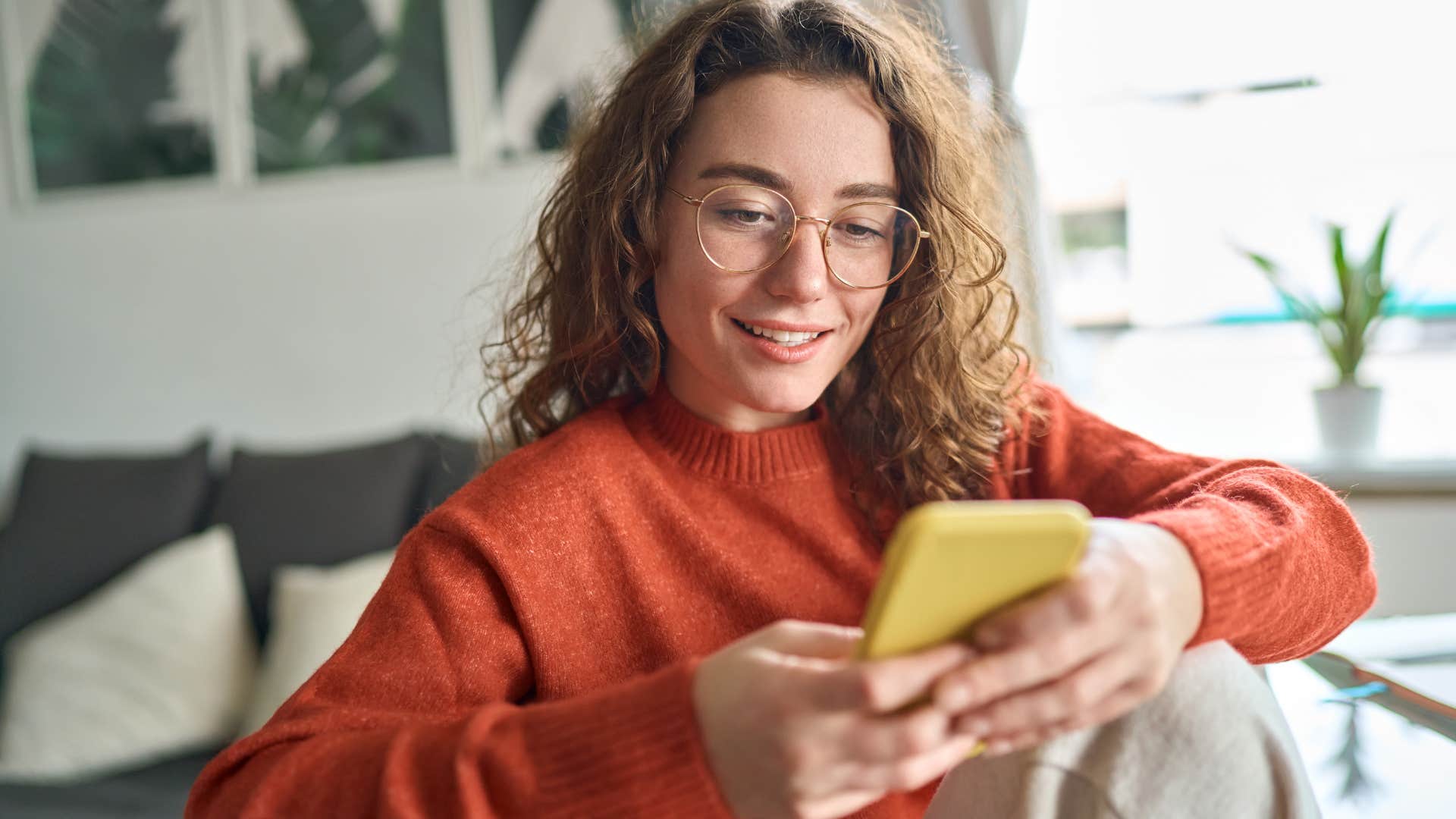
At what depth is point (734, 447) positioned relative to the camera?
117 centimetres

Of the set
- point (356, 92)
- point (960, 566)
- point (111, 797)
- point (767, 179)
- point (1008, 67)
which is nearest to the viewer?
point (960, 566)

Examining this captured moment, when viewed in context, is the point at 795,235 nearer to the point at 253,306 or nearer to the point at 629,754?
the point at 629,754

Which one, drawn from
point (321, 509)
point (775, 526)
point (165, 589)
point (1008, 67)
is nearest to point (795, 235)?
point (775, 526)

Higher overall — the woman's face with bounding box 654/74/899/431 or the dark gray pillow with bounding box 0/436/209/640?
the woman's face with bounding box 654/74/899/431

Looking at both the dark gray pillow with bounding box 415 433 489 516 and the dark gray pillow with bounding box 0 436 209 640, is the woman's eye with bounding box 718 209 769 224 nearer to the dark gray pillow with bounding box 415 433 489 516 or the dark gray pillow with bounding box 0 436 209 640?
the dark gray pillow with bounding box 415 433 489 516

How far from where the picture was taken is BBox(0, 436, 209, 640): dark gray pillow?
258cm

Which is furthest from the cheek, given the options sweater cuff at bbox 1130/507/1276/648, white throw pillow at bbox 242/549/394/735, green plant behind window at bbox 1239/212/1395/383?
green plant behind window at bbox 1239/212/1395/383

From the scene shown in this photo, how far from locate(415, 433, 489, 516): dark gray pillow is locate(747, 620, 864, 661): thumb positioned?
5.87 feet

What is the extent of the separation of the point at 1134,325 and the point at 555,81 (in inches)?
62.0

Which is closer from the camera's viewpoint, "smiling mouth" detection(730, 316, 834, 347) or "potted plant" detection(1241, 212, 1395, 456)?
"smiling mouth" detection(730, 316, 834, 347)

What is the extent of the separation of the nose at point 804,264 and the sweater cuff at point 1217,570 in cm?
37

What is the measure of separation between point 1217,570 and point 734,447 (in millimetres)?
508

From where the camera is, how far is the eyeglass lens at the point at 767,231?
104cm

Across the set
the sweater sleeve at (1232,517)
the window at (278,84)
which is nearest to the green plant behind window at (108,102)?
the window at (278,84)
